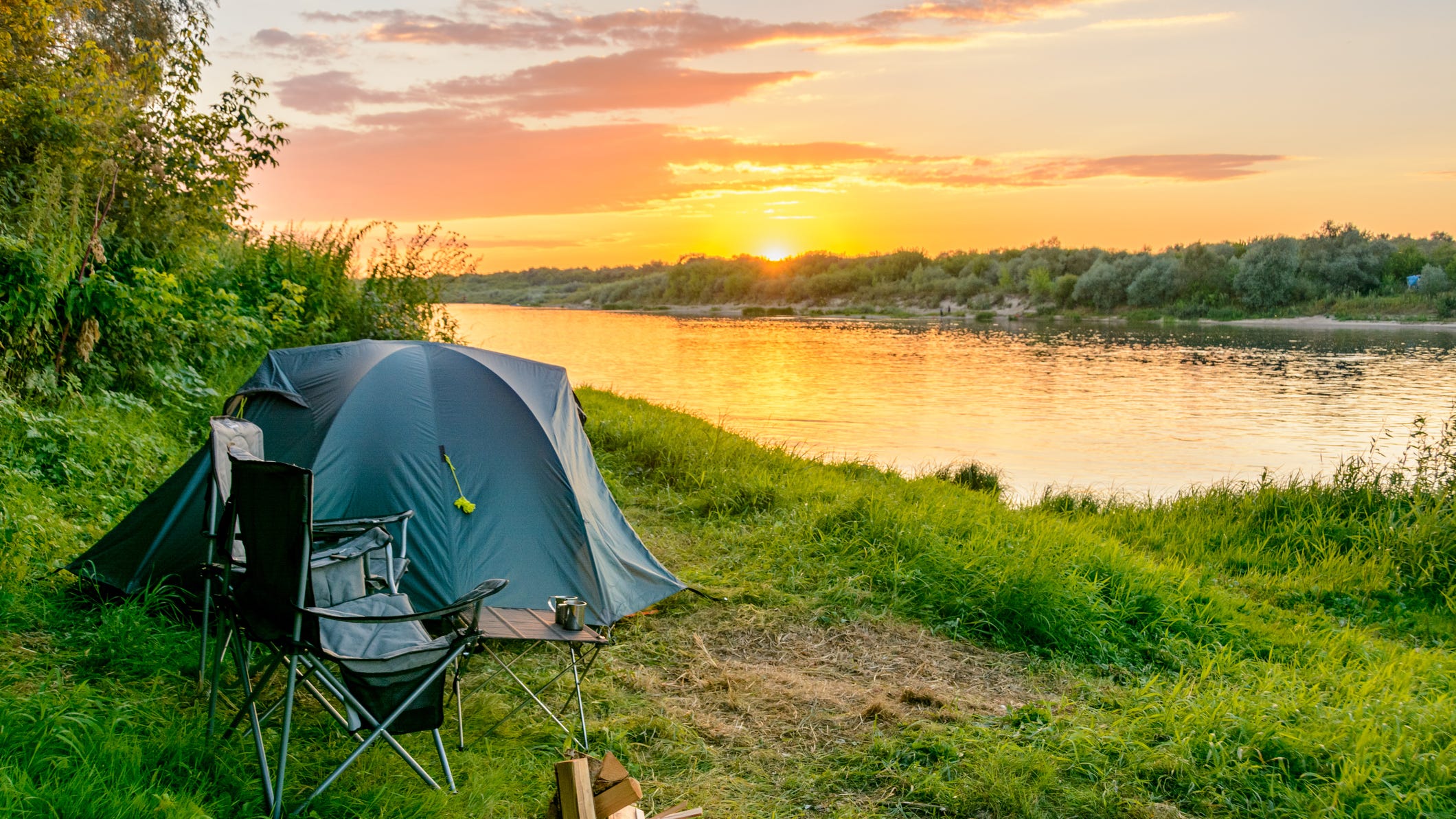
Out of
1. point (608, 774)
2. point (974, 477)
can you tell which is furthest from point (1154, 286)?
point (608, 774)

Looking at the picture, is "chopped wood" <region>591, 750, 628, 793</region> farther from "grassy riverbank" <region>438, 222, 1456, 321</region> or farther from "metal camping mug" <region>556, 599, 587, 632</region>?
"grassy riverbank" <region>438, 222, 1456, 321</region>

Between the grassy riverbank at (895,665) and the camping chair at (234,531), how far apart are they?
42cm

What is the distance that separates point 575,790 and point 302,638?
976 millimetres

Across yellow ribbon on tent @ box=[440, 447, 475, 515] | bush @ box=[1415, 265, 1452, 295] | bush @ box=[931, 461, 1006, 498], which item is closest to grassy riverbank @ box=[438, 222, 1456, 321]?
bush @ box=[1415, 265, 1452, 295]

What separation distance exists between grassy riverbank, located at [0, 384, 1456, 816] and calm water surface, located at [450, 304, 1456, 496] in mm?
4156

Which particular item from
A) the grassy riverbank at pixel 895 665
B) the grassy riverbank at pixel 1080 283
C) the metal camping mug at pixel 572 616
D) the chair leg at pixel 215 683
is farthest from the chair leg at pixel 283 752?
the grassy riverbank at pixel 1080 283

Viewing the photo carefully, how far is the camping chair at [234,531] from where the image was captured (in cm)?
315

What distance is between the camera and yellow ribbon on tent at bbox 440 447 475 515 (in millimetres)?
4680

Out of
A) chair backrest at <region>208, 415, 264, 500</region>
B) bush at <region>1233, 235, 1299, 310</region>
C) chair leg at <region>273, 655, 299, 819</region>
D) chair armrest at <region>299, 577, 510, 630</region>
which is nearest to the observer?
chair leg at <region>273, 655, 299, 819</region>

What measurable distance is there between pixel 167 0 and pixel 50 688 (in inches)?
596

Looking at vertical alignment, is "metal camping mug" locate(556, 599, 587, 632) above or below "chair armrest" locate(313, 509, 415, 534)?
below

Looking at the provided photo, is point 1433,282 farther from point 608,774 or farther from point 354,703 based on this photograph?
point 354,703

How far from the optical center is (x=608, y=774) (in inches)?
115

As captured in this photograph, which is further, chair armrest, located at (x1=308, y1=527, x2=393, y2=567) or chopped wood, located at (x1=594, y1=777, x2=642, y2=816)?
chair armrest, located at (x1=308, y1=527, x2=393, y2=567)
